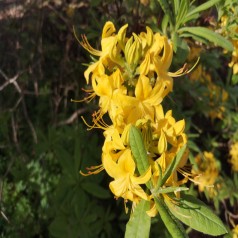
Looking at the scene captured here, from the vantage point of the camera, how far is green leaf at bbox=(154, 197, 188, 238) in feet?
2.27

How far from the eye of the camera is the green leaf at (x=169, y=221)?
2.27ft

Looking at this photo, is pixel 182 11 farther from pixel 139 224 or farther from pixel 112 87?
pixel 139 224

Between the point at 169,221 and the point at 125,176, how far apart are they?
121 mm

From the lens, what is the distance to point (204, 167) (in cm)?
193

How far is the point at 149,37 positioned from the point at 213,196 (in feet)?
4.07

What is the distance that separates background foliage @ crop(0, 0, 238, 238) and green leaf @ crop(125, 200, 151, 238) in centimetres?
71

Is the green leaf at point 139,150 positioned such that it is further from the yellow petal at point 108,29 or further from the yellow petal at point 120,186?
the yellow petal at point 108,29

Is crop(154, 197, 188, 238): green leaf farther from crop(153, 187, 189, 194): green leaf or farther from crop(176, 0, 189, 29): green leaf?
crop(176, 0, 189, 29): green leaf

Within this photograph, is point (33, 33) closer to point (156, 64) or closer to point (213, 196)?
point (213, 196)

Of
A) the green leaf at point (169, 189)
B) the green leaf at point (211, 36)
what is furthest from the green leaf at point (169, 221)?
the green leaf at point (211, 36)

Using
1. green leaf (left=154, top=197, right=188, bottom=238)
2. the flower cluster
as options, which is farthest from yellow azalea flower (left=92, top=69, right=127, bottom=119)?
green leaf (left=154, top=197, right=188, bottom=238)

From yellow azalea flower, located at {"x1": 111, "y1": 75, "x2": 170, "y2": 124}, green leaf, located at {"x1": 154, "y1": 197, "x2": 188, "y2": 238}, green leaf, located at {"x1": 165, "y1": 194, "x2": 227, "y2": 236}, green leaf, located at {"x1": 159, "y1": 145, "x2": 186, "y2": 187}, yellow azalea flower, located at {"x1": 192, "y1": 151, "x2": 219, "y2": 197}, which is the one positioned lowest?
yellow azalea flower, located at {"x1": 192, "y1": 151, "x2": 219, "y2": 197}

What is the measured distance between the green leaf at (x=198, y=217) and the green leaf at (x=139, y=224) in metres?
0.05

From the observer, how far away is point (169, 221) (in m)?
0.70
